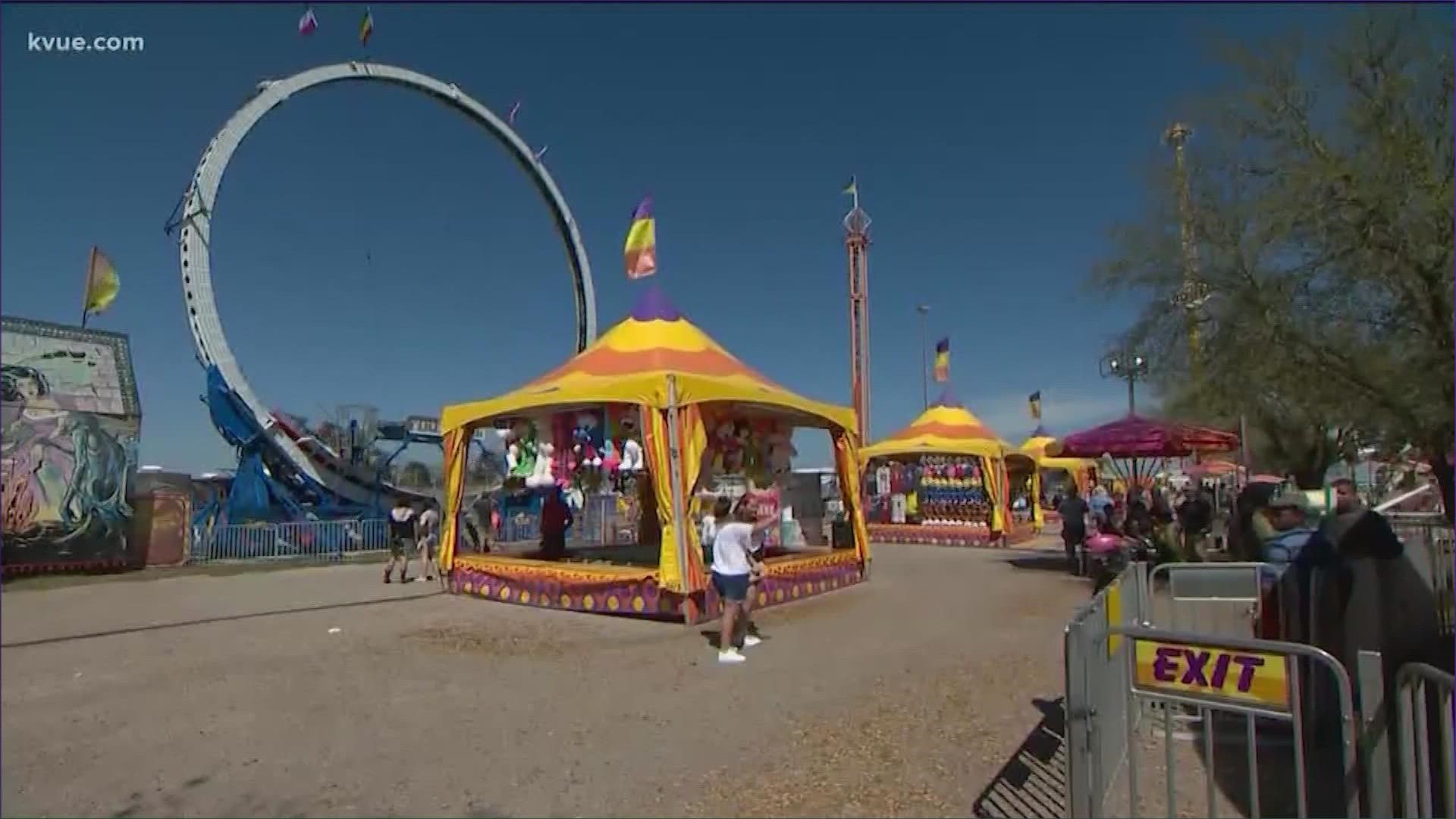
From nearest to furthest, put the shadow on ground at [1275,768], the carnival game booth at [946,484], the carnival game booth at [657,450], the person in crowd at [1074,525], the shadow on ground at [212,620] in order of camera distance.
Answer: the shadow on ground at [1275,768] < the shadow on ground at [212,620] < the carnival game booth at [657,450] < the person in crowd at [1074,525] < the carnival game booth at [946,484]

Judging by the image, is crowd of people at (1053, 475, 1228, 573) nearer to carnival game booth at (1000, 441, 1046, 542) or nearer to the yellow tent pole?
the yellow tent pole

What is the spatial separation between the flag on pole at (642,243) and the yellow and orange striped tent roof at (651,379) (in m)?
0.46

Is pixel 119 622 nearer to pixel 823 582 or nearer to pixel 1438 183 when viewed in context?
pixel 823 582

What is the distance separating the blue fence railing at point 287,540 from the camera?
17.1m

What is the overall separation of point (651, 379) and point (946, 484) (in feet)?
46.5

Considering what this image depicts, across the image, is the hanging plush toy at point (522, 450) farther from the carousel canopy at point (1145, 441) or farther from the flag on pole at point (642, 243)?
the carousel canopy at point (1145, 441)

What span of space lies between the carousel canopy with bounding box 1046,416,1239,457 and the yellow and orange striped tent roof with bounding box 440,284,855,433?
3.68m

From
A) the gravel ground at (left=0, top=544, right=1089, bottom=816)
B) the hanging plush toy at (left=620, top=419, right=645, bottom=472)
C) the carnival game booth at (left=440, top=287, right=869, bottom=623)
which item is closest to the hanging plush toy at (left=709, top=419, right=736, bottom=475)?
the carnival game booth at (left=440, top=287, right=869, bottom=623)

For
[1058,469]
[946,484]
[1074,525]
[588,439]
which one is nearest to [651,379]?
[588,439]

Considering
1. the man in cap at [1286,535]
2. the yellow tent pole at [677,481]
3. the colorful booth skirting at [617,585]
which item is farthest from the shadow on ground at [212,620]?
the man in cap at [1286,535]

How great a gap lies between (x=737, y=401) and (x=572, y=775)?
20.2 feet

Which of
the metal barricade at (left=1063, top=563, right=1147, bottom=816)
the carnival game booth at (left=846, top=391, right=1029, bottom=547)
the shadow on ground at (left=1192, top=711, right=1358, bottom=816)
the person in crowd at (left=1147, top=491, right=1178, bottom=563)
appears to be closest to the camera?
the metal barricade at (left=1063, top=563, right=1147, bottom=816)

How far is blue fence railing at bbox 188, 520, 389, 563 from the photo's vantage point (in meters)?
17.1

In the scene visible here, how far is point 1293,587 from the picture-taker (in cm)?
481
